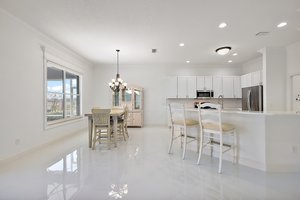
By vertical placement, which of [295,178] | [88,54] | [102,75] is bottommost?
[295,178]

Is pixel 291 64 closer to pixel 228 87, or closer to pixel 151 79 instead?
pixel 228 87

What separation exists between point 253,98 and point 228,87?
153 cm

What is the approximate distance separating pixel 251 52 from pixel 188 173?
5.10m

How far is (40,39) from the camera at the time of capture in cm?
434

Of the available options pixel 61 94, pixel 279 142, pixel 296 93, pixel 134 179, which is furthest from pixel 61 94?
pixel 296 93

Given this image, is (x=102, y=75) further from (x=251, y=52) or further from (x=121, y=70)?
(x=251, y=52)

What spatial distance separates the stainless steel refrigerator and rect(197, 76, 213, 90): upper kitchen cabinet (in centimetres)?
138

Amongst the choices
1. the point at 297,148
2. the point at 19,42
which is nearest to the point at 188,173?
the point at 297,148

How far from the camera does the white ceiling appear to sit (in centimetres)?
303

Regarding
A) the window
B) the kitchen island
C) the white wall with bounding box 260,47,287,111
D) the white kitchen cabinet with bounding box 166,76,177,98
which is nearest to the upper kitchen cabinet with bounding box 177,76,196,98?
the white kitchen cabinet with bounding box 166,76,177,98

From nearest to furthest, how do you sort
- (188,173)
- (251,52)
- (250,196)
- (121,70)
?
(250,196), (188,173), (251,52), (121,70)

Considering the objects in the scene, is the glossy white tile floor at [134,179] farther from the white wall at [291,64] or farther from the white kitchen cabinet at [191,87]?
the white kitchen cabinet at [191,87]

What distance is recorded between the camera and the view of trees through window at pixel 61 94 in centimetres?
507

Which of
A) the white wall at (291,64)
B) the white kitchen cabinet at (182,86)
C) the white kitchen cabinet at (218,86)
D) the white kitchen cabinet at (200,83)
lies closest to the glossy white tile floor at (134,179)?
the white wall at (291,64)
